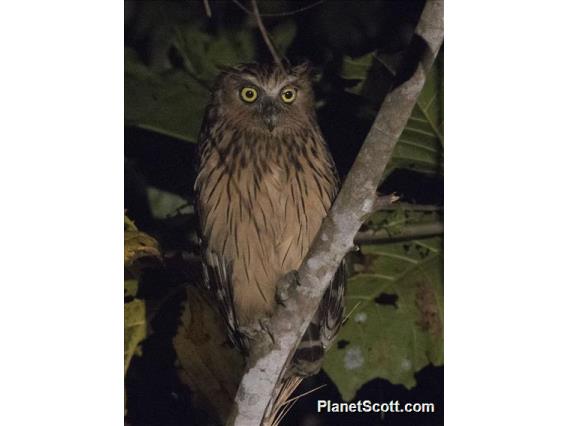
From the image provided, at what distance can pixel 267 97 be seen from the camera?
302cm

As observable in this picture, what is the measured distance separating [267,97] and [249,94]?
6cm

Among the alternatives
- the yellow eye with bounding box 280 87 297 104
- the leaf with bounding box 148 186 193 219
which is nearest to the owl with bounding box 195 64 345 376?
the yellow eye with bounding box 280 87 297 104

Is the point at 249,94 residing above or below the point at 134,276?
above

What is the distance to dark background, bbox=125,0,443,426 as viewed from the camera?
3086 mm

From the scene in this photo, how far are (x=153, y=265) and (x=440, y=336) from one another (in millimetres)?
1009

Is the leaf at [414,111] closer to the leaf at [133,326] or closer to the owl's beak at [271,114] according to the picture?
the owl's beak at [271,114]

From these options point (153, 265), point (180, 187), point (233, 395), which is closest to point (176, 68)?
point (180, 187)

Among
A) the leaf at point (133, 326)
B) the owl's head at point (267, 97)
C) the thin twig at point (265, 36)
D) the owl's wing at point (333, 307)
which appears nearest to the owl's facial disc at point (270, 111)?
the owl's head at point (267, 97)

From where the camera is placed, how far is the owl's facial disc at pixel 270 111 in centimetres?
302

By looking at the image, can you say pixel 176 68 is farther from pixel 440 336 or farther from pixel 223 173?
pixel 440 336

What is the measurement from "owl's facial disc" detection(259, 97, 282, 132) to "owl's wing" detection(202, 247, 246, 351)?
1.55 feet

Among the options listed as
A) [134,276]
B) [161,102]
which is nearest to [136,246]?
[134,276]

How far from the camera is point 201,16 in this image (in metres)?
3.18

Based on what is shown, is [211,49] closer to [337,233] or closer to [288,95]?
[288,95]
